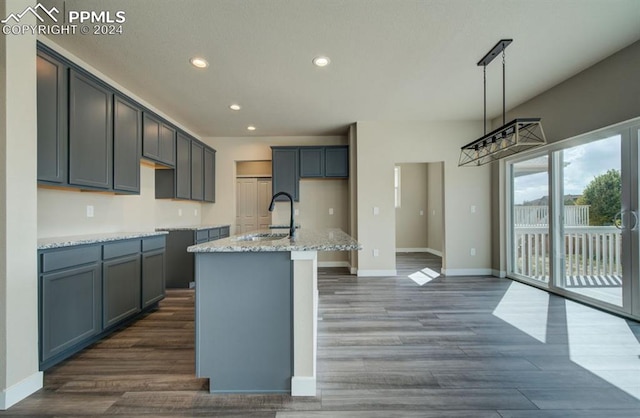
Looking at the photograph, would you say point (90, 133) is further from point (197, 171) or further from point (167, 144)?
point (197, 171)

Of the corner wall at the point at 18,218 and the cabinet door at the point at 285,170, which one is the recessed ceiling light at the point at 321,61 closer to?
the corner wall at the point at 18,218

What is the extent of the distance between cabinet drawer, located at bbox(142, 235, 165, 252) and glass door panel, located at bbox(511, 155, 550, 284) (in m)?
5.15

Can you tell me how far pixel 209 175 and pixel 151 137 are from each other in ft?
6.11

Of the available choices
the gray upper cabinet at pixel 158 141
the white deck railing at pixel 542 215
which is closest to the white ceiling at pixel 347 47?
the gray upper cabinet at pixel 158 141

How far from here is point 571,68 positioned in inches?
118

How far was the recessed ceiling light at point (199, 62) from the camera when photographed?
8.88 feet

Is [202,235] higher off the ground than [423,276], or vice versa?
[202,235]

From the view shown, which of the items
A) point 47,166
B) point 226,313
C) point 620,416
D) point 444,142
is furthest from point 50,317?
point 444,142

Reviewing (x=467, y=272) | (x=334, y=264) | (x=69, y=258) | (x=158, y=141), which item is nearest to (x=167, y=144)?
(x=158, y=141)

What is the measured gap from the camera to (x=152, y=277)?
302 centimetres

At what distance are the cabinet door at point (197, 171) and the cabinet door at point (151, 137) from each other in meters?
1.01

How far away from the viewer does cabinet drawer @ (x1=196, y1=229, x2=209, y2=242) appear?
4.00 m

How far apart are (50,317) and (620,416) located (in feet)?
11.7

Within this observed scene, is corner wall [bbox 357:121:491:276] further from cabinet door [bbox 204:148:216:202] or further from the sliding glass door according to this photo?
cabinet door [bbox 204:148:216:202]
